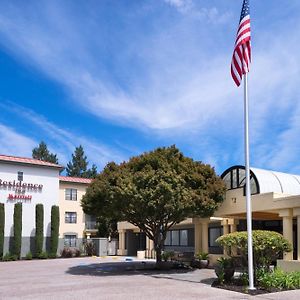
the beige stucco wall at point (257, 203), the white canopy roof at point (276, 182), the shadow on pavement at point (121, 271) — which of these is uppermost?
the white canopy roof at point (276, 182)

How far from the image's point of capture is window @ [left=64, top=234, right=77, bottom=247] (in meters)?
49.5

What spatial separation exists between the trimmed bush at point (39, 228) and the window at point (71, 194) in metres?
8.01

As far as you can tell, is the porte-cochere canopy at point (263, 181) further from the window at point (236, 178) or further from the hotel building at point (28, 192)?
the hotel building at point (28, 192)

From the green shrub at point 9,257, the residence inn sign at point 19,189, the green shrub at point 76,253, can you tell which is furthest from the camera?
the green shrub at point 76,253

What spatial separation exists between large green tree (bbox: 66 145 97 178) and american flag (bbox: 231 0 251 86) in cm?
6645

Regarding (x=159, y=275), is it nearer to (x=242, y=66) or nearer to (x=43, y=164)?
(x=242, y=66)

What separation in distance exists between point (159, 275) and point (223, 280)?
4.81 metres

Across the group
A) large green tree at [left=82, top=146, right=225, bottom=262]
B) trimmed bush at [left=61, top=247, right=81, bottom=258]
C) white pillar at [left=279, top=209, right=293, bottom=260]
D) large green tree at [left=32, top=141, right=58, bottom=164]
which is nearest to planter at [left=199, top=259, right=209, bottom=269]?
large green tree at [left=82, top=146, right=225, bottom=262]

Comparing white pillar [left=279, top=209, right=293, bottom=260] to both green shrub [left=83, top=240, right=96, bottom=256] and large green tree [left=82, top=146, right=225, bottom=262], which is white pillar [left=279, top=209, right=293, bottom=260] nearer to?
large green tree [left=82, top=146, right=225, bottom=262]

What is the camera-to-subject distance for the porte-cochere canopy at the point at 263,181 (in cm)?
2356

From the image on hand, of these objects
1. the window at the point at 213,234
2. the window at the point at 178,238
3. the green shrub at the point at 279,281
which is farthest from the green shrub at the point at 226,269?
the window at the point at 178,238

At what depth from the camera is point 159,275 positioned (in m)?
21.3

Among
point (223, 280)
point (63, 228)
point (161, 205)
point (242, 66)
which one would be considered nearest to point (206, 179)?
point (161, 205)

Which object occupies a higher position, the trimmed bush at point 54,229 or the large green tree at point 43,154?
the large green tree at point 43,154
